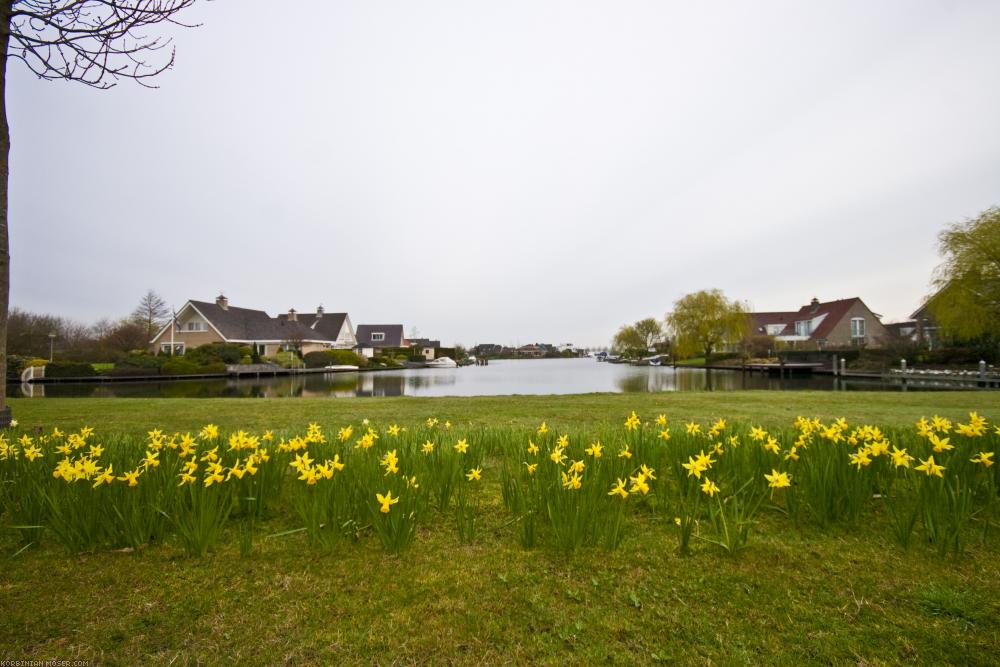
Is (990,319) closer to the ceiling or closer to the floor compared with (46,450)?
closer to the ceiling

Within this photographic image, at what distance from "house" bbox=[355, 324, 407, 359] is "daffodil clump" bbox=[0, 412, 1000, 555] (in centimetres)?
7245

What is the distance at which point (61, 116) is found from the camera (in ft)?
26.2

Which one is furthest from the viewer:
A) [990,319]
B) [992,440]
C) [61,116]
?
[990,319]

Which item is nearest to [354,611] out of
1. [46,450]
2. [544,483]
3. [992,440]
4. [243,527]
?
[243,527]

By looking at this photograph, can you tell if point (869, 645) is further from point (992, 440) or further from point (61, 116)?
point (61, 116)

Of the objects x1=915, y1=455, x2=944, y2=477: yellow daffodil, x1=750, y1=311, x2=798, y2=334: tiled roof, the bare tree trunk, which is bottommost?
x1=915, y1=455, x2=944, y2=477: yellow daffodil

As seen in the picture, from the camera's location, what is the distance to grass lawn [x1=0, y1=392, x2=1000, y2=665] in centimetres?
173

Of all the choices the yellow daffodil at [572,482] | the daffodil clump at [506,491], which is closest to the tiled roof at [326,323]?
the daffodil clump at [506,491]

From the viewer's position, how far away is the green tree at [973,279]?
87.0 feet

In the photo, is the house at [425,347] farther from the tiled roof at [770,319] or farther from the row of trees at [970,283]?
the row of trees at [970,283]

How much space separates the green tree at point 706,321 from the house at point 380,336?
44808 millimetres

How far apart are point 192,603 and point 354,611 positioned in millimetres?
766

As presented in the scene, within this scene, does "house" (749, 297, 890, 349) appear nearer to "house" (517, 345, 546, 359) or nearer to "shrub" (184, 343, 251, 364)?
"shrub" (184, 343, 251, 364)

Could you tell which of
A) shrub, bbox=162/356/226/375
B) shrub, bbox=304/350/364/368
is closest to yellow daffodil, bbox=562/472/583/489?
shrub, bbox=162/356/226/375
